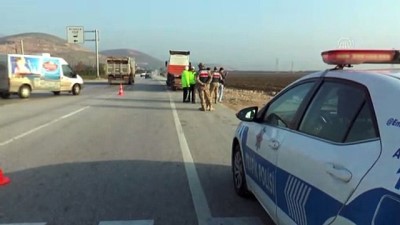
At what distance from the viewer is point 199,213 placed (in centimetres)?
522

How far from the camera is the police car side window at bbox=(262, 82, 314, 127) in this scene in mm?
4129

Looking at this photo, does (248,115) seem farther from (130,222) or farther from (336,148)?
(336,148)

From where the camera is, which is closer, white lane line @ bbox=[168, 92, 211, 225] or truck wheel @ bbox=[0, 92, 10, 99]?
white lane line @ bbox=[168, 92, 211, 225]

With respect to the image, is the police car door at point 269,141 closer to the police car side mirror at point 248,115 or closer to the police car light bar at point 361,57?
the police car side mirror at point 248,115

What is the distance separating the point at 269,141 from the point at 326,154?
1.26 metres

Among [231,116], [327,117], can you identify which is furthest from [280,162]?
[231,116]

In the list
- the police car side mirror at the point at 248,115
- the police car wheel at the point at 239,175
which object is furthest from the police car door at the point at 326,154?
Answer: the police car wheel at the point at 239,175

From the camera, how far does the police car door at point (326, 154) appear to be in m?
2.79

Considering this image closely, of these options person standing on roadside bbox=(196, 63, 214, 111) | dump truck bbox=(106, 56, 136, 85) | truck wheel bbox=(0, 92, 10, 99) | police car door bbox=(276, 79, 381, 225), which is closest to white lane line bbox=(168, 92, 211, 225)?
police car door bbox=(276, 79, 381, 225)

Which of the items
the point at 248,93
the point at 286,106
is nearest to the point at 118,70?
the point at 248,93

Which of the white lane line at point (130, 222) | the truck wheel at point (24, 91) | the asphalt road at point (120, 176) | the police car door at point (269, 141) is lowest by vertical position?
the truck wheel at point (24, 91)

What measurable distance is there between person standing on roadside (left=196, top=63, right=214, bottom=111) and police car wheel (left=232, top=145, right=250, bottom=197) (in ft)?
42.8

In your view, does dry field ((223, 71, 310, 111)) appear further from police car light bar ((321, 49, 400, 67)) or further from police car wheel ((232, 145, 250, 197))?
police car light bar ((321, 49, 400, 67))

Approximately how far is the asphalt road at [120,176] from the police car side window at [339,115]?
5.50 feet
